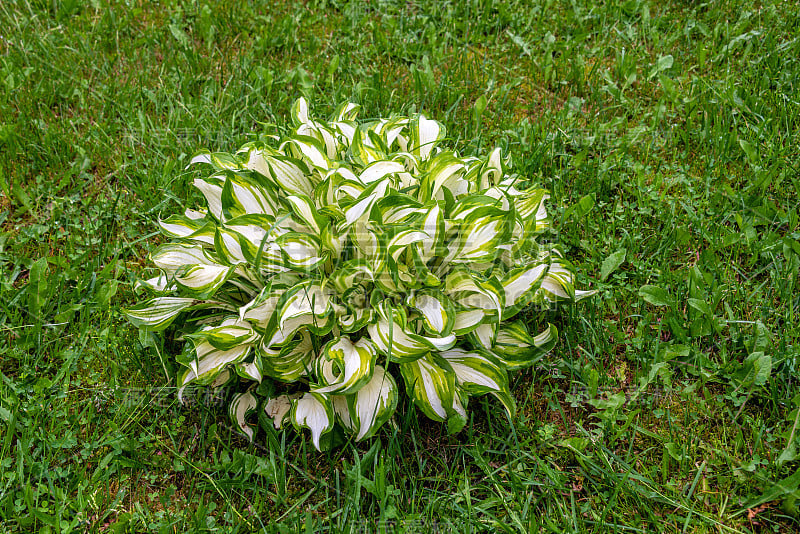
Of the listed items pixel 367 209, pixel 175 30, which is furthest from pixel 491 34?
pixel 367 209

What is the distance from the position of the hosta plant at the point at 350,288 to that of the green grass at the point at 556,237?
0.56 feet

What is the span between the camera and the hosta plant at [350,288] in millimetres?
1875

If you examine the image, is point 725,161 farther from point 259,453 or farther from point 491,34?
point 259,453

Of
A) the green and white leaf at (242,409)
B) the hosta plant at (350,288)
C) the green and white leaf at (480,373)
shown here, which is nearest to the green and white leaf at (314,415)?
the hosta plant at (350,288)

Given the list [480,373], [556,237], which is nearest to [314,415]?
[480,373]

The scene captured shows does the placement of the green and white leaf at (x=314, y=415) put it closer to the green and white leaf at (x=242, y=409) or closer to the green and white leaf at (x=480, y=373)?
the green and white leaf at (x=242, y=409)

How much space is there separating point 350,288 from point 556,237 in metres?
1.09

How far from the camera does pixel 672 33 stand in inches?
142

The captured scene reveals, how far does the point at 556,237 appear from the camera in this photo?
2680 millimetres

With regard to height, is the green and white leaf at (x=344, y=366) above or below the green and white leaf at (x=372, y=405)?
above

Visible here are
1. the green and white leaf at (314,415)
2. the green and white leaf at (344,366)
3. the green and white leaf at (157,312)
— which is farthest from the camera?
the green and white leaf at (157,312)

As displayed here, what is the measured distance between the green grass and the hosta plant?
17 cm

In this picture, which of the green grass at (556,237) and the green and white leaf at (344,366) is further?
the green grass at (556,237)

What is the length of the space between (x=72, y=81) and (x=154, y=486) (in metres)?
2.27
